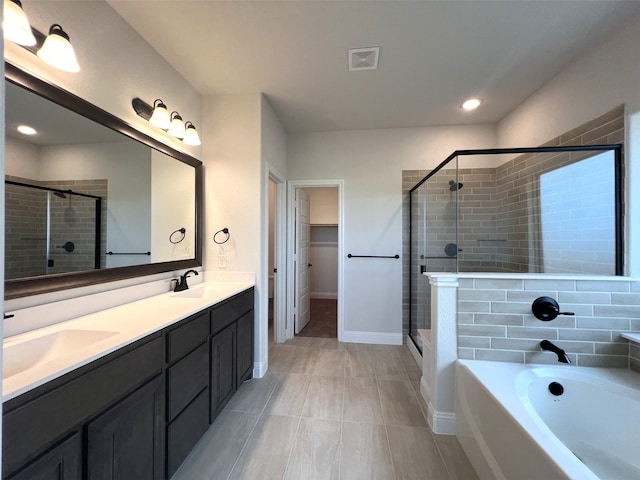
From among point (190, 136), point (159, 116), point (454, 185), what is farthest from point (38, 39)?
point (454, 185)

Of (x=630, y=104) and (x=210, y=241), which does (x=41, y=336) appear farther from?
(x=630, y=104)

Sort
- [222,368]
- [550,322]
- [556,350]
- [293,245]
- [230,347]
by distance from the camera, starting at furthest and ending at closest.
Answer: [293,245] < [230,347] < [222,368] < [550,322] < [556,350]

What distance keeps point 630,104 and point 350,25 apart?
70.4 inches

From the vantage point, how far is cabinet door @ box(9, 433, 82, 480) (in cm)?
74

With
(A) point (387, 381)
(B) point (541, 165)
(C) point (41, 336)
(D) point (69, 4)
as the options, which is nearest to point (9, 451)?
(C) point (41, 336)

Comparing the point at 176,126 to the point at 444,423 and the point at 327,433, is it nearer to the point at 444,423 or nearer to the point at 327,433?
the point at 327,433

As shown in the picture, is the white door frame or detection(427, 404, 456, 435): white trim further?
the white door frame

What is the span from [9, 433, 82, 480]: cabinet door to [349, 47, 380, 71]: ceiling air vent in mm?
2503

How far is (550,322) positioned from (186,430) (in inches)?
88.8

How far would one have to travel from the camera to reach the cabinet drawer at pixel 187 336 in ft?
4.22

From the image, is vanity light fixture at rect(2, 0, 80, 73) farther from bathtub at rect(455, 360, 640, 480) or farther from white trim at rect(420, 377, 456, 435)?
white trim at rect(420, 377, 456, 435)

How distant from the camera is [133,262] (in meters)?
1.69

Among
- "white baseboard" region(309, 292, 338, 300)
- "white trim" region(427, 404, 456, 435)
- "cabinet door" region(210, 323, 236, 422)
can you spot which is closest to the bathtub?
"white trim" region(427, 404, 456, 435)

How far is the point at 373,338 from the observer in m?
3.15
